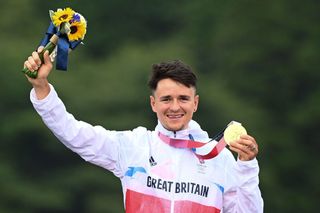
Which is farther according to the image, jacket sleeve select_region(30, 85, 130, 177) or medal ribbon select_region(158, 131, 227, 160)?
medal ribbon select_region(158, 131, 227, 160)

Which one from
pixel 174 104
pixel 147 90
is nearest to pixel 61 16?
pixel 174 104

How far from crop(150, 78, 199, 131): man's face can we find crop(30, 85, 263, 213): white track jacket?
7 centimetres

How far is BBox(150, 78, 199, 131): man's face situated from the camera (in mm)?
6977

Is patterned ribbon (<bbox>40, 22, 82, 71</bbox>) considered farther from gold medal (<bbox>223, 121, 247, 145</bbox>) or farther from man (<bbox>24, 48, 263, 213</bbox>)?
gold medal (<bbox>223, 121, 247, 145</bbox>)

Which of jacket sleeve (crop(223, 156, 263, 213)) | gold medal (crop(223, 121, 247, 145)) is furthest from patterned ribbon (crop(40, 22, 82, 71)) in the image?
jacket sleeve (crop(223, 156, 263, 213))

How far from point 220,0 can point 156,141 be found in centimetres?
2409

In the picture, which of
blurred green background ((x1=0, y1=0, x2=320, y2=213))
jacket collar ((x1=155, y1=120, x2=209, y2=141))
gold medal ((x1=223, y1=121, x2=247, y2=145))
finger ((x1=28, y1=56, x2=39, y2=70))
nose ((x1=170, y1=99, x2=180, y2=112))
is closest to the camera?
finger ((x1=28, y1=56, x2=39, y2=70))

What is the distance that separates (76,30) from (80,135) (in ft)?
A: 1.78

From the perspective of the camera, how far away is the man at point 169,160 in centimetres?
697

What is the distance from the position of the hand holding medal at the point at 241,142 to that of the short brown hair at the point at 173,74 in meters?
0.41

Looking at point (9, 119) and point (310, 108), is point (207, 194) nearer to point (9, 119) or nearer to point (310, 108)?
point (9, 119)

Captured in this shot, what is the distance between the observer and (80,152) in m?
6.95

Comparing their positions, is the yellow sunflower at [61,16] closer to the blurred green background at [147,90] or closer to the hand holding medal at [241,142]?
the hand holding medal at [241,142]

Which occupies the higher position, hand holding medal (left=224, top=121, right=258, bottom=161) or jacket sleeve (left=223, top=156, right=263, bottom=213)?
hand holding medal (left=224, top=121, right=258, bottom=161)
